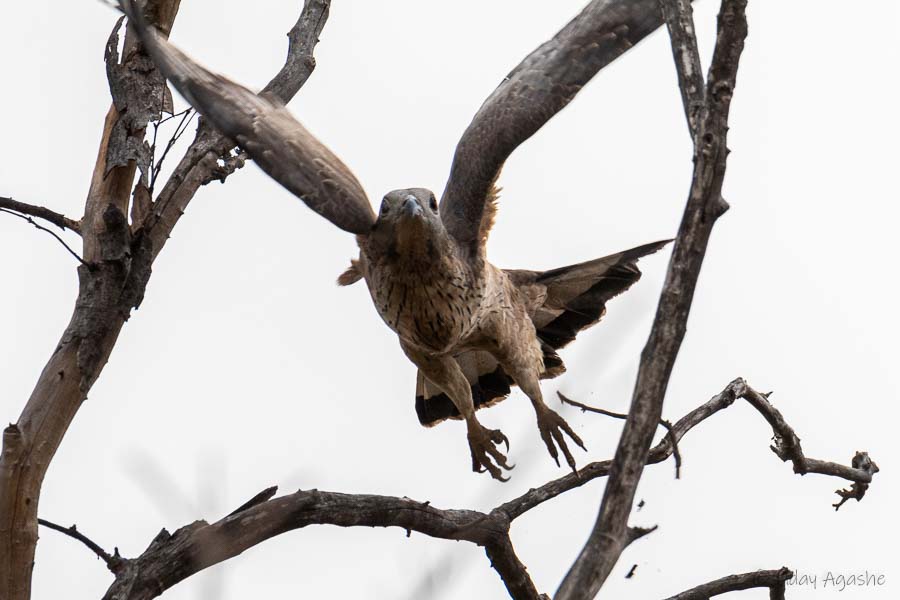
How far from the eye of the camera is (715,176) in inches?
113

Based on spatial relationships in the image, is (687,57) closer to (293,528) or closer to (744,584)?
(293,528)

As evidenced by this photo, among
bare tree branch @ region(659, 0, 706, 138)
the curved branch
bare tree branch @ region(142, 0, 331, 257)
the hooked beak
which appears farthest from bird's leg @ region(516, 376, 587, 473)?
bare tree branch @ region(659, 0, 706, 138)

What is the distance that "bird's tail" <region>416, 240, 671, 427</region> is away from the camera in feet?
21.6

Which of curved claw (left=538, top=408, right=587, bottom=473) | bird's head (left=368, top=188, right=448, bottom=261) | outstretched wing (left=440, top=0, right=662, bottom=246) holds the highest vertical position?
outstretched wing (left=440, top=0, right=662, bottom=246)

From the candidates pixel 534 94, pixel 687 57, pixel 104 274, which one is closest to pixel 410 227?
pixel 534 94

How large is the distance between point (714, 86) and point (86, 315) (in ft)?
10.0

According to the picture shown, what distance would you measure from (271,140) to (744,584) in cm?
282

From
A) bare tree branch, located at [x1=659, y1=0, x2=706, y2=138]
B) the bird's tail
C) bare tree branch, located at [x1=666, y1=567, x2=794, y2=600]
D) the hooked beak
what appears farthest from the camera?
the bird's tail

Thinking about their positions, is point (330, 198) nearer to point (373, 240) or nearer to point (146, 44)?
point (373, 240)

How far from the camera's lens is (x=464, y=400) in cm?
620

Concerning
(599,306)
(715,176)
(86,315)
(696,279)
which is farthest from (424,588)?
(599,306)

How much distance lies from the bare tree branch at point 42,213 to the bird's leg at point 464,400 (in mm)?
1848

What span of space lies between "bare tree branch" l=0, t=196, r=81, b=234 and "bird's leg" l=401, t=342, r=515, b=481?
185 cm

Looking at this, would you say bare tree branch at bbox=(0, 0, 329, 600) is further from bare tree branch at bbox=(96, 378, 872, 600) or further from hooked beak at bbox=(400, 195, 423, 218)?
hooked beak at bbox=(400, 195, 423, 218)
